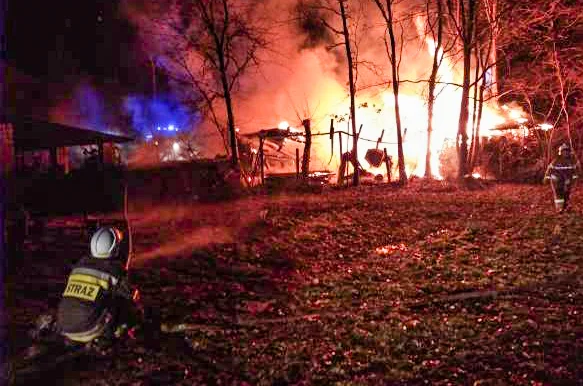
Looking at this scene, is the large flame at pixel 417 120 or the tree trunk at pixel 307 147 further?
the large flame at pixel 417 120

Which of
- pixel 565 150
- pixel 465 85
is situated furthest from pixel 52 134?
pixel 465 85

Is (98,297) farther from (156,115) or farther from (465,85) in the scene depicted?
(156,115)

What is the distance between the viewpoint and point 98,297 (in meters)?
5.46

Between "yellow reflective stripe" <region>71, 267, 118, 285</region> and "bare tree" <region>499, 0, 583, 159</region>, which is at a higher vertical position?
"bare tree" <region>499, 0, 583, 159</region>

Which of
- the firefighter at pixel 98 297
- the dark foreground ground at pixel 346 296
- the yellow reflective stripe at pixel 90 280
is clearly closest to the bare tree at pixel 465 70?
the dark foreground ground at pixel 346 296

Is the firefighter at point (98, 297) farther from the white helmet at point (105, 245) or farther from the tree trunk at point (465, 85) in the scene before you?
the tree trunk at point (465, 85)

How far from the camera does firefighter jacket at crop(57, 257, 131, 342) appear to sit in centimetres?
541

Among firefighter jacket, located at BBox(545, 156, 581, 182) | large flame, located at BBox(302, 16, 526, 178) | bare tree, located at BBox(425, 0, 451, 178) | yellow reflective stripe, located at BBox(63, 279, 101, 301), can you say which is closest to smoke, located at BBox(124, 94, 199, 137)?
large flame, located at BBox(302, 16, 526, 178)

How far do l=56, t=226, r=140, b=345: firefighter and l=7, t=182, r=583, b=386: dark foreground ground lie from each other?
397 mm

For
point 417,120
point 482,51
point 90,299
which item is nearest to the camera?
point 90,299

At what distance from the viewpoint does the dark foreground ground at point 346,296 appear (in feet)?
17.6

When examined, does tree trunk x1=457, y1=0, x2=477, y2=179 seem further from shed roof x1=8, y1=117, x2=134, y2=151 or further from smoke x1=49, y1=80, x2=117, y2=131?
smoke x1=49, y1=80, x2=117, y2=131

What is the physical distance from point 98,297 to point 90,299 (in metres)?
0.09

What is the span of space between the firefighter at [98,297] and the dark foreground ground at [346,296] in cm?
40
